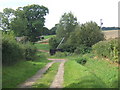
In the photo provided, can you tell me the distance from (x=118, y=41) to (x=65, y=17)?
184ft

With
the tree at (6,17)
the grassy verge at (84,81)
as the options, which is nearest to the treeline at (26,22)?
the tree at (6,17)

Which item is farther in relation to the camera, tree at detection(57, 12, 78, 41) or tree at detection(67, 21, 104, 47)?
tree at detection(57, 12, 78, 41)

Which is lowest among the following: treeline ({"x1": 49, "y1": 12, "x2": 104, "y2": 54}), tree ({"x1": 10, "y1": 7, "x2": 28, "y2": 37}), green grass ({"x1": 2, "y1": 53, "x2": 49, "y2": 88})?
green grass ({"x1": 2, "y1": 53, "x2": 49, "y2": 88})

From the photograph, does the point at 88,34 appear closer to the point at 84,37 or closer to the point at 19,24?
the point at 84,37

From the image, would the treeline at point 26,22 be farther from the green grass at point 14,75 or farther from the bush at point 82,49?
the green grass at point 14,75

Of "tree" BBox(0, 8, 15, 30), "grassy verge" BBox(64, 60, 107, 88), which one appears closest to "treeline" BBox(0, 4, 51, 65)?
"tree" BBox(0, 8, 15, 30)

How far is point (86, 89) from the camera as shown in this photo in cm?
962

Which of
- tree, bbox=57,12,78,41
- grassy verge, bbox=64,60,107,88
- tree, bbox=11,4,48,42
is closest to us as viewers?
grassy verge, bbox=64,60,107,88

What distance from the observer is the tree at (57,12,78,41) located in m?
70.2

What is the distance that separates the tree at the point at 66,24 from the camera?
7019cm

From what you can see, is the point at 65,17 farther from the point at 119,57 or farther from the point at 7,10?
the point at 119,57

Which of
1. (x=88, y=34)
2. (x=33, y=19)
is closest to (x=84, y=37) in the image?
(x=88, y=34)

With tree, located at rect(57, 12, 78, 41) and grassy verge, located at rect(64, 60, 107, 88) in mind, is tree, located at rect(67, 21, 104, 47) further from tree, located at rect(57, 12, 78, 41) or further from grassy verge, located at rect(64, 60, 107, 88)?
grassy verge, located at rect(64, 60, 107, 88)

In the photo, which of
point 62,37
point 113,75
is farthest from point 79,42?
point 113,75
